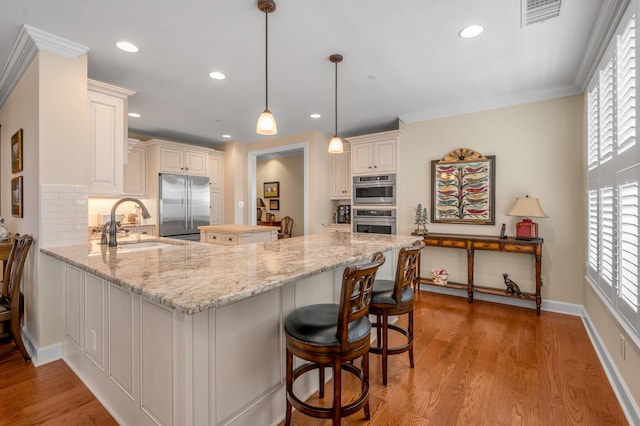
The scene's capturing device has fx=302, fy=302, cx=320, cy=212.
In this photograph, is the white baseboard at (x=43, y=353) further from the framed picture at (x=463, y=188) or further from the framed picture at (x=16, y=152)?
the framed picture at (x=463, y=188)

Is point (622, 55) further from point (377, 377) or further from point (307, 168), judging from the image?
point (307, 168)

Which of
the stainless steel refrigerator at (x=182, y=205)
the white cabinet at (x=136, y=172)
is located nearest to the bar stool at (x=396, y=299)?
the stainless steel refrigerator at (x=182, y=205)

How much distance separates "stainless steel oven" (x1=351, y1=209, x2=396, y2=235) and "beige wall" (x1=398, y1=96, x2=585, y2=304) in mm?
593

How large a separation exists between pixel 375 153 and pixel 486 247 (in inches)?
84.2

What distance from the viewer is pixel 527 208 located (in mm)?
3490

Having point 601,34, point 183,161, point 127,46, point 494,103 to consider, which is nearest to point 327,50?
point 127,46

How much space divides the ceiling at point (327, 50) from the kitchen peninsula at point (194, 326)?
1.70m

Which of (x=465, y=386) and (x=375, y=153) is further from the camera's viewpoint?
(x=375, y=153)

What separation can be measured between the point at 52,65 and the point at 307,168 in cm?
356

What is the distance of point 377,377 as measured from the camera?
2.21 metres

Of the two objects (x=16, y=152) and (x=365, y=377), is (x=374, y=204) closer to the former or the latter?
(x=365, y=377)

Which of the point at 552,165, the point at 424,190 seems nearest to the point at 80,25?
the point at 424,190

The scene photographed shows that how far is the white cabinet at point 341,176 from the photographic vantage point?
17.9 feet

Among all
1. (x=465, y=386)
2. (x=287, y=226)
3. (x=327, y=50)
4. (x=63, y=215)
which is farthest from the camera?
(x=287, y=226)
